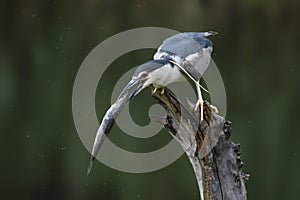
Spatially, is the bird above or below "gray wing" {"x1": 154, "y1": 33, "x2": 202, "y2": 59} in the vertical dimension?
below

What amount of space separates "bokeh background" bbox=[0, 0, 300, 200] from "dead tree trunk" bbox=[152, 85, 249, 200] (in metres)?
1.83

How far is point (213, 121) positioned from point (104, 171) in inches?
87.8

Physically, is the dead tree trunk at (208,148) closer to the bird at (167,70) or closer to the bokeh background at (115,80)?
the bird at (167,70)

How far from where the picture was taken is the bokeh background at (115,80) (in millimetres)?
3875

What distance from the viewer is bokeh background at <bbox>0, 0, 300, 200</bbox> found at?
12.7 ft

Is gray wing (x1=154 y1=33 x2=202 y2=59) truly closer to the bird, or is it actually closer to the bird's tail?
the bird

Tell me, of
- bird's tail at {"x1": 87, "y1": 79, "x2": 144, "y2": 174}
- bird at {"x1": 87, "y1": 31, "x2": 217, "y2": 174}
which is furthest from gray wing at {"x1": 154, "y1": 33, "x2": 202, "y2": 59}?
bird's tail at {"x1": 87, "y1": 79, "x2": 144, "y2": 174}

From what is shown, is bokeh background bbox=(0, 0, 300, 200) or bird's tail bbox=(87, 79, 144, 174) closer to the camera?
→ bird's tail bbox=(87, 79, 144, 174)

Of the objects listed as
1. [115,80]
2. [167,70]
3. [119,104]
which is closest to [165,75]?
[167,70]

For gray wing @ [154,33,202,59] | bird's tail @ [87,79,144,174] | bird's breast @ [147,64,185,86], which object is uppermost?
gray wing @ [154,33,202,59]

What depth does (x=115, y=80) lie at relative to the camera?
15.3 ft

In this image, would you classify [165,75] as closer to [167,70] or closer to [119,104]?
[167,70]

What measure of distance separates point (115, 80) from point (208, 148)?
2.87 m

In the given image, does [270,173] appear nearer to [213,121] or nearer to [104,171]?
[104,171]
